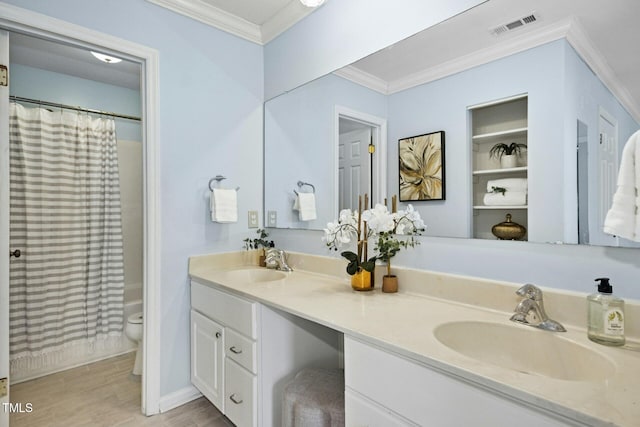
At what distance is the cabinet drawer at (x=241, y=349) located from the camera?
1.49m

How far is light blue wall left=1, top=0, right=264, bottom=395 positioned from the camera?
6.25ft

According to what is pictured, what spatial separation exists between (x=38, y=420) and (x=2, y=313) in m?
0.72

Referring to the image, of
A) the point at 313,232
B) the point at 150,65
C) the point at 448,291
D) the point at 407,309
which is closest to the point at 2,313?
the point at 150,65

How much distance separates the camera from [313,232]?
208cm

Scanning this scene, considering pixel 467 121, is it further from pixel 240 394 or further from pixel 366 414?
pixel 240 394

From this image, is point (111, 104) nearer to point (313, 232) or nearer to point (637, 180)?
point (313, 232)

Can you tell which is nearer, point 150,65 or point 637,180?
point 637,180

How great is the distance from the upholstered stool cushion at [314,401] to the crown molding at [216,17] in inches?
81.9

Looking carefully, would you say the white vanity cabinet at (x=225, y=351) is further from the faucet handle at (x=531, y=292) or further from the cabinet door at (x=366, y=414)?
the faucet handle at (x=531, y=292)

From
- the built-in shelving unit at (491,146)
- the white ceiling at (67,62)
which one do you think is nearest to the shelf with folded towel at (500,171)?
the built-in shelving unit at (491,146)

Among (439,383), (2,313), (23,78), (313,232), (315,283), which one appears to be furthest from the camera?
(23,78)

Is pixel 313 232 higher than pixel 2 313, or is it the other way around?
pixel 313 232

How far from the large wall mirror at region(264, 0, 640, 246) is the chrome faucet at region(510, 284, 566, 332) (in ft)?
0.61

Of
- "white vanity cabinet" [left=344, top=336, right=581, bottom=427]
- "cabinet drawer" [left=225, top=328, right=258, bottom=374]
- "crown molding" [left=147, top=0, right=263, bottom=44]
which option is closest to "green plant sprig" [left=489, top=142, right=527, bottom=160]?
"white vanity cabinet" [left=344, top=336, right=581, bottom=427]
